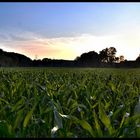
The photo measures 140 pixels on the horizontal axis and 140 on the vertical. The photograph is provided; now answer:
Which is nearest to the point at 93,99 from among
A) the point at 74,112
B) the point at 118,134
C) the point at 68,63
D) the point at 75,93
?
the point at 75,93

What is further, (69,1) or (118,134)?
(69,1)

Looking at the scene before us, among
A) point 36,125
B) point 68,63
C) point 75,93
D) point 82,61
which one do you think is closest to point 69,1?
point 36,125

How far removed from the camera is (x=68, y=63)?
3388 inches

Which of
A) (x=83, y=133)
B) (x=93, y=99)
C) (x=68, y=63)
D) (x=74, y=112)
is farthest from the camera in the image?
(x=68, y=63)

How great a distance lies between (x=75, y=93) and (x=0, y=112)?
4.43ft

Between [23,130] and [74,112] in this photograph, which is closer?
[23,130]

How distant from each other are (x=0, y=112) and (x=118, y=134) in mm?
1052

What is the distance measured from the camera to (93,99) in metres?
3.87

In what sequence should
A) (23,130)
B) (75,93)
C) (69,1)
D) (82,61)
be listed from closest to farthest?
(23,130), (69,1), (75,93), (82,61)

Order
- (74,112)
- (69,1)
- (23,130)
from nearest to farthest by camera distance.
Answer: (23,130)
(69,1)
(74,112)

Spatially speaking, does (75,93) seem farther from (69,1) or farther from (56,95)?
(69,1)

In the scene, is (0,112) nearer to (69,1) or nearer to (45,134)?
(45,134)

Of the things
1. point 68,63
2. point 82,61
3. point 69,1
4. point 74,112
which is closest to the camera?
point 69,1

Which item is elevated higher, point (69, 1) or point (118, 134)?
point (69, 1)
